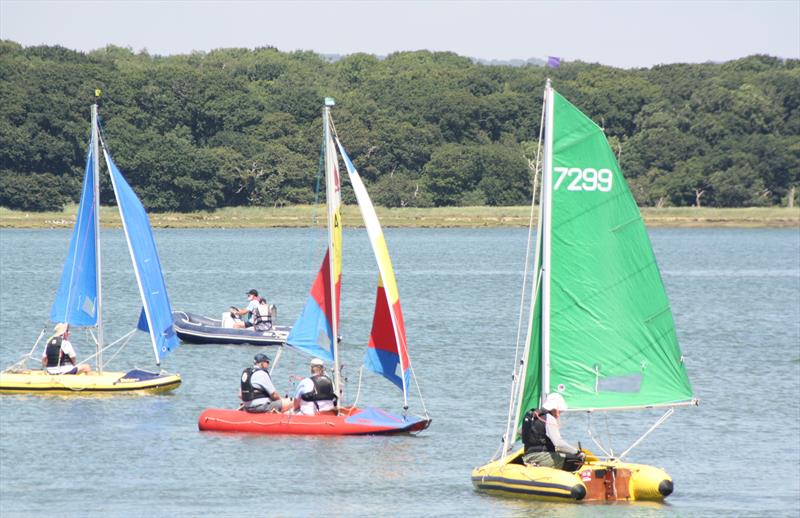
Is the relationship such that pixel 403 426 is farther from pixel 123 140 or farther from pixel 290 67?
pixel 290 67

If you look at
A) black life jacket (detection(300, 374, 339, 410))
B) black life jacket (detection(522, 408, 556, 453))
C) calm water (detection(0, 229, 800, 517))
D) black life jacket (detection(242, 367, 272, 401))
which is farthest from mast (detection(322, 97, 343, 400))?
black life jacket (detection(522, 408, 556, 453))

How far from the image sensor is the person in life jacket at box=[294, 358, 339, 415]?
3334cm

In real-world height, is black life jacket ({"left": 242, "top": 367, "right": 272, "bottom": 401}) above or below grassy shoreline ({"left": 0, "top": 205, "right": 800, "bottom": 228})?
above

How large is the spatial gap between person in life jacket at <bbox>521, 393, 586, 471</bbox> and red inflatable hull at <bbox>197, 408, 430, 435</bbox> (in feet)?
23.2

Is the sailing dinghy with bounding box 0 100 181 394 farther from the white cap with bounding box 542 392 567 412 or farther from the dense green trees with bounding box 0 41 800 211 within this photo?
the dense green trees with bounding box 0 41 800 211

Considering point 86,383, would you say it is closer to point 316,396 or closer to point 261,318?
point 316,396

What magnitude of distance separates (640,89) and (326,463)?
153 meters

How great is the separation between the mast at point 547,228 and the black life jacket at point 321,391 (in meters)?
7.13

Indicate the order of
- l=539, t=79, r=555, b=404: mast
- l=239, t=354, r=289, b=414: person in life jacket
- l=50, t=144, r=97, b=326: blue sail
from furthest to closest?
l=50, t=144, r=97, b=326: blue sail
l=239, t=354, r=289, b=414: person in life jacket
l=539, t=79, r=555, b=404: mast

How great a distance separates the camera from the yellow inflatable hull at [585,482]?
2666cm

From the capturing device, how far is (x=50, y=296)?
7719cm

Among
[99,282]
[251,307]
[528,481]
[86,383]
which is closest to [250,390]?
[86,383]

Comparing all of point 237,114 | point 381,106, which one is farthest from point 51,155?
point 381,106

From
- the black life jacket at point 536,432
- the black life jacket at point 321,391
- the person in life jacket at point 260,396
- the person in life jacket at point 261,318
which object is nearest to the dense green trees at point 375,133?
the person in life jacket at point 261,318
